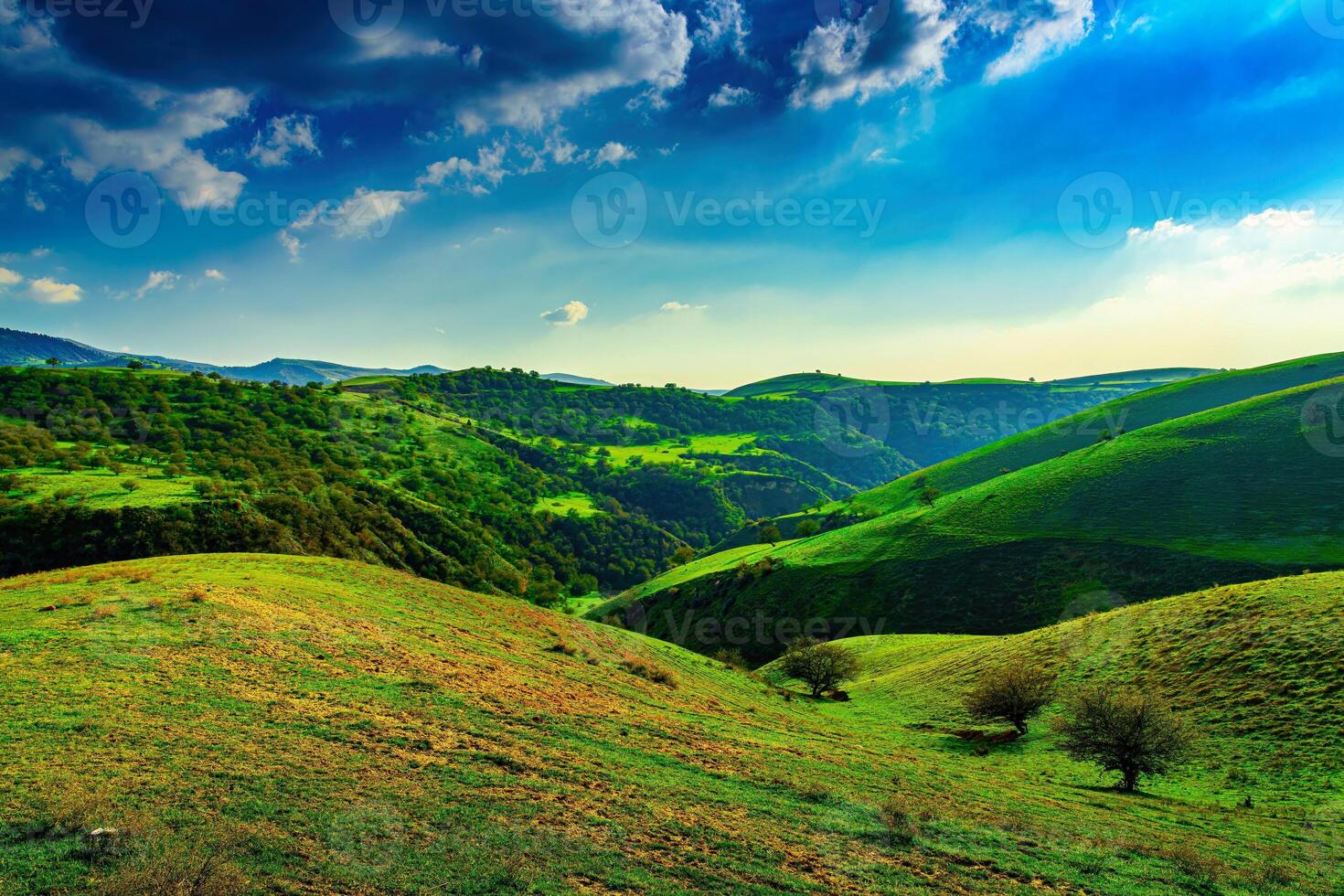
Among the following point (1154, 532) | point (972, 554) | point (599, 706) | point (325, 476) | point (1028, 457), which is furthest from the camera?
point (325, 476)

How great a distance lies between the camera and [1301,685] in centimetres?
2697

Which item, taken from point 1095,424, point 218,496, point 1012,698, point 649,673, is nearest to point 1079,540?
point 1012,698

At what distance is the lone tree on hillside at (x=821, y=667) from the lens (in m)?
48.5

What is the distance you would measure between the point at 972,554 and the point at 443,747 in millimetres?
Answer: 76712

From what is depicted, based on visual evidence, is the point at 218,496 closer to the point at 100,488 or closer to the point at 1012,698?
the point at 100,488

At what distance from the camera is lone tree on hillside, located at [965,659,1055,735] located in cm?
3262

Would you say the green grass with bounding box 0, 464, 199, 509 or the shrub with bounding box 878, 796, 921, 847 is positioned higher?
the green grass with bounding box 0, 464, 199, 509

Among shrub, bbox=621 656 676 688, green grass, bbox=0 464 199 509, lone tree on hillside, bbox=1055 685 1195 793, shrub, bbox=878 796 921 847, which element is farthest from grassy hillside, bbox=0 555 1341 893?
green grass, bbox=0 464 199 509

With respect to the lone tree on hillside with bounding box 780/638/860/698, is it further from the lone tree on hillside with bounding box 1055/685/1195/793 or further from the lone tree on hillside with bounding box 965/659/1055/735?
the lone tree on hillside with bounding box 1055/685/1195/793

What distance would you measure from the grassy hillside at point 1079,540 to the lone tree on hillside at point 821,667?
75.5ft

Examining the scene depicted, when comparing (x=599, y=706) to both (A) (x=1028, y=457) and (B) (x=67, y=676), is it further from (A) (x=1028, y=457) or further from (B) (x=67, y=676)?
(A) (x=1028, y=457)

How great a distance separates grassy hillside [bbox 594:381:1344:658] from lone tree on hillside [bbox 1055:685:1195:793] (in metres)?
41.7

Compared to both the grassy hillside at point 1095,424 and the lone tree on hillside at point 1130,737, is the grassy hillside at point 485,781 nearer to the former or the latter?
the lone tree on hillside at point 1130,737

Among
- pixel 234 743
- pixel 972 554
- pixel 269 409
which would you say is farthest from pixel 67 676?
pixel 269 409
